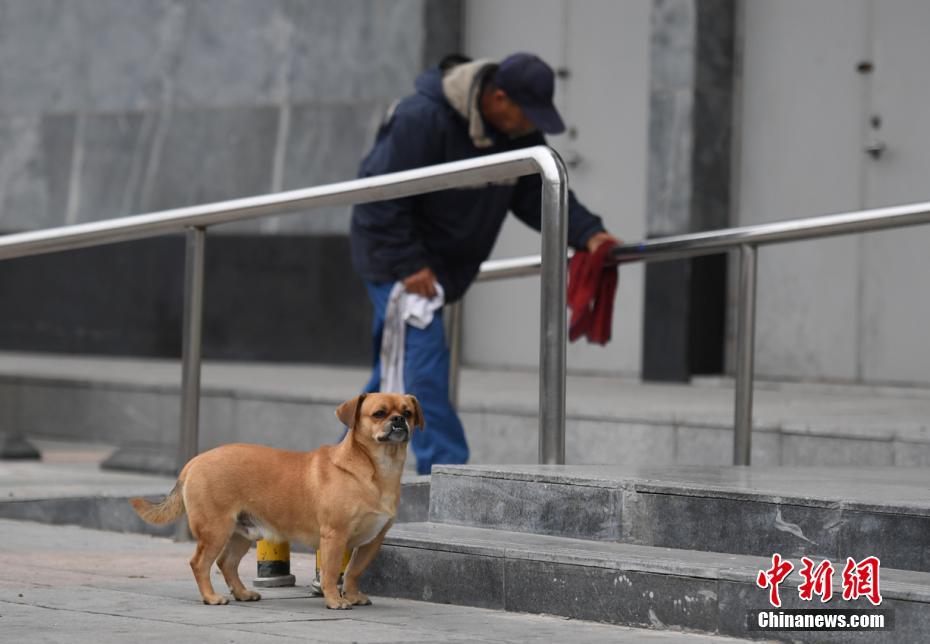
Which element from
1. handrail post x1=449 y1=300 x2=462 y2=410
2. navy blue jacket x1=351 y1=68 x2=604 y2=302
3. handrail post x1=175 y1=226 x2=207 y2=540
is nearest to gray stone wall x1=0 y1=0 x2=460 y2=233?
handrail post x1=449 y1=300 x2=462 y2=410

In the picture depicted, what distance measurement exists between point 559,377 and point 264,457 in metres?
1.02

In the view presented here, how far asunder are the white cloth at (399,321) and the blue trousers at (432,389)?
0.02 metres

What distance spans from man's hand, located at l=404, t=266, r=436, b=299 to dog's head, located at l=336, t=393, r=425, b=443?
1.57 metres

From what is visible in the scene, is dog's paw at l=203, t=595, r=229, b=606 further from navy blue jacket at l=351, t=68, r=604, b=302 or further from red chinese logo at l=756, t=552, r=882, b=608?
navy blue jacket at l=351, t=68, r=604, b=302

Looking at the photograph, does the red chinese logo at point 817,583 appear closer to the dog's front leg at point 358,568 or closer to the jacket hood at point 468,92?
the dog's front leg at point 358,568

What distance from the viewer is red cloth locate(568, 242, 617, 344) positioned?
6.19 metres

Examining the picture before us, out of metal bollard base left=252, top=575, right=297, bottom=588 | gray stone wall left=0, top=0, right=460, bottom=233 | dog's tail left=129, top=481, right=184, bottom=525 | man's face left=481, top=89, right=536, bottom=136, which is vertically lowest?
metal bollard base left=252, top=575, right=297, bottom=588

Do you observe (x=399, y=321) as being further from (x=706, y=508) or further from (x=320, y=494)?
(x=706, y=508)

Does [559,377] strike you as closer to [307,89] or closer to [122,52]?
[307,89]

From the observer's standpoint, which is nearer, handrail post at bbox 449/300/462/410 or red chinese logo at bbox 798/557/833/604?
red chinese logo at bbox 798/557/833/604

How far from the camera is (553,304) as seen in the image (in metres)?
5.09

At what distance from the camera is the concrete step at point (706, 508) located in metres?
4.20

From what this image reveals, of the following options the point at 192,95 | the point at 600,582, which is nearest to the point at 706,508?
the point at 600,582

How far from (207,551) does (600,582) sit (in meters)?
1.03
